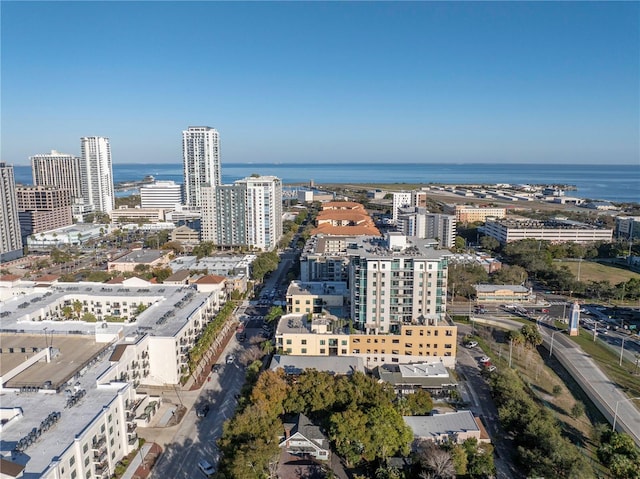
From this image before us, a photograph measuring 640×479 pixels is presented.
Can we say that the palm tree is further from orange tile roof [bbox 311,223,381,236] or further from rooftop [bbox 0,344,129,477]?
orange tile roof [bbox 311,223,381,236]

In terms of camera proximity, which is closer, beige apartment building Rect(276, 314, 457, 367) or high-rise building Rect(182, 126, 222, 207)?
beige apartment building Rect(276, 314, 457, 367)

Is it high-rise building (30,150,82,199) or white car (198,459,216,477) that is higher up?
high-rise building (30,150,82,199)

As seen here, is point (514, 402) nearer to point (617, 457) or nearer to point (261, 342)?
point (617, 457)

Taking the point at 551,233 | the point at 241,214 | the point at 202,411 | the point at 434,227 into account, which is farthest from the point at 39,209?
the point at 551,233

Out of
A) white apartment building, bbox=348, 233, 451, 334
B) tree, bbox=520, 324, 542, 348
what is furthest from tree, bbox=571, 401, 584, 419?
white apartment building, bbox=348, 233, 451, 334

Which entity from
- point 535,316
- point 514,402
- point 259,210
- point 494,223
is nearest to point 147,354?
point 514,402
